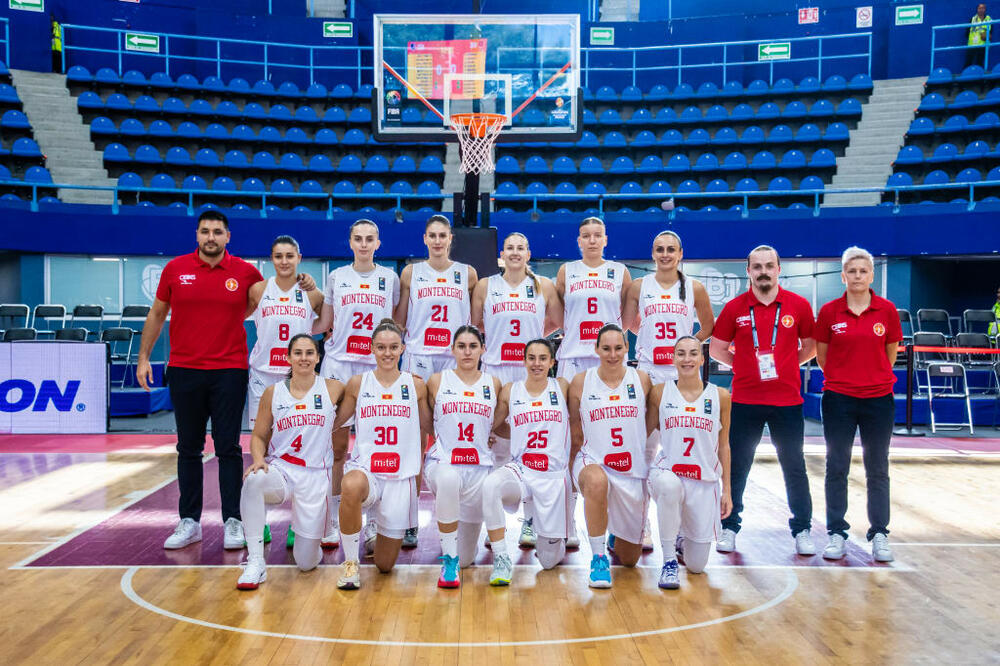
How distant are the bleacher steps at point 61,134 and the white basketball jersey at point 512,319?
42.3 ft

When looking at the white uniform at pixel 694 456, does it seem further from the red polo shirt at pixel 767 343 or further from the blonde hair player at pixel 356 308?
the blonde hair player at pixel 356 308

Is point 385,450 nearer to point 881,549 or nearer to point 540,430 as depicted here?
point 540,430

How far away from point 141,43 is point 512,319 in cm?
1666

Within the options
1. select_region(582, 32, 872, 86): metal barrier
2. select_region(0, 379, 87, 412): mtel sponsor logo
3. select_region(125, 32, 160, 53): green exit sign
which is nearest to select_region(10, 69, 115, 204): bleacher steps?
select_region(125, 32, 160, 53): green exit sign

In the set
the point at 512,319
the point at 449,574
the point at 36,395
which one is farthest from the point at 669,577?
the point at 36,395

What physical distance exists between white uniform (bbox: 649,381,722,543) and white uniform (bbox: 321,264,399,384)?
6.13 feet

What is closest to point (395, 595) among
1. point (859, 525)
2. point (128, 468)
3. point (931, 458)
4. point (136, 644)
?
point (136, 644)

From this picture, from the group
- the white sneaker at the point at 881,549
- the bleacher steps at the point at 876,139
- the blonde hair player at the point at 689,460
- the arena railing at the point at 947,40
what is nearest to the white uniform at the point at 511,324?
the blonde hair player at the point at 689,460

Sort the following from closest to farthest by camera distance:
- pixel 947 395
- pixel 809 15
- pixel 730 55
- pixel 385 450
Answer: pixel 385 450 → pixel 947 395 → pixel 809 15 → pixel 730 55

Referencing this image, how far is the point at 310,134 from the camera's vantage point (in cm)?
1747

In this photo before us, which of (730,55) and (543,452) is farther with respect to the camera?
(730,55)

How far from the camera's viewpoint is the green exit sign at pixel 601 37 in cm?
1867

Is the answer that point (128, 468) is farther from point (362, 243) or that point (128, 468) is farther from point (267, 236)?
point (267, 236)

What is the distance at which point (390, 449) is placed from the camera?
421cm
